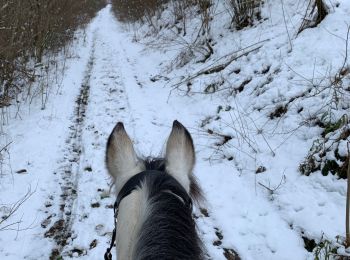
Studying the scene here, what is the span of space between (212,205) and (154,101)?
384cm

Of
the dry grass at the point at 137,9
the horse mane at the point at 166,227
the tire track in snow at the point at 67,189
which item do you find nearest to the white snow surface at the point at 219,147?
the tire track in snow at the point at 67,189

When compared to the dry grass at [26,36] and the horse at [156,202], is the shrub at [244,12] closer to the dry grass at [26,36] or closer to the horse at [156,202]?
the dry grass at [26,36]

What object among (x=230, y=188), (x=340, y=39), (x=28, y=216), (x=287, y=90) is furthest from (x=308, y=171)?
(x=28, y=216)

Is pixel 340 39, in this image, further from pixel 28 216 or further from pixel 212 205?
pixel 28 216

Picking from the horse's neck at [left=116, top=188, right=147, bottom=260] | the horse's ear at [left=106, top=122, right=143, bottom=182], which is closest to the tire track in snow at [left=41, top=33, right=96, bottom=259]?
the horse's ear at [left=106, top=122, right=143, bottom=182]

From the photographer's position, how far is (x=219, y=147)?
5.28 m

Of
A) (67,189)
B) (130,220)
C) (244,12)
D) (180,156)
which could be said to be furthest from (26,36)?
(130,220)

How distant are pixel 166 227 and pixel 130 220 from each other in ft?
0.64

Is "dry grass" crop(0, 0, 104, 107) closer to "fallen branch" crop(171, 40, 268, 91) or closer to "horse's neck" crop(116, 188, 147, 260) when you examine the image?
"fallen branch" crop(171, 40, 268, 91)

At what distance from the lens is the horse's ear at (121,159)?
1.73 meters

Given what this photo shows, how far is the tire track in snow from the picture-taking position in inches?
141

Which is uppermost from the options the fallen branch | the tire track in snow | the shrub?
the shrub

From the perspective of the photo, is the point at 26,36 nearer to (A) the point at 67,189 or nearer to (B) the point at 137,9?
(A) the point at 67,189

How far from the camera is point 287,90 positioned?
5.38 metres
